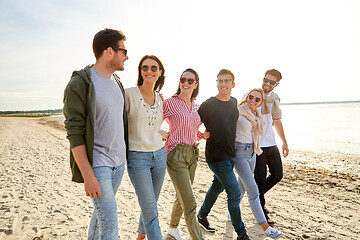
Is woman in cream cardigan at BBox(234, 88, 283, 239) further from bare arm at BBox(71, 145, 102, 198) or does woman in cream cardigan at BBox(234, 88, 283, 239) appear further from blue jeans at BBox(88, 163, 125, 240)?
bare arm at BBox(71, 145, 102, 198)

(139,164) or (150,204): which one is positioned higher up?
(139,164)

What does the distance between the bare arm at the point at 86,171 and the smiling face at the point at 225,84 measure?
7.78 feet

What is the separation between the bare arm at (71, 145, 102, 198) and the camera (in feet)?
6.77

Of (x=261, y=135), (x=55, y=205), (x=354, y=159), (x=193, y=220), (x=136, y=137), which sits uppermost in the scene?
(x=136, y=137)

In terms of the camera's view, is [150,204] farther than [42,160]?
No

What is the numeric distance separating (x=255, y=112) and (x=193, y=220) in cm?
210

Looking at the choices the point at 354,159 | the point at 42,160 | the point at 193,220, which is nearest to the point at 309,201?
the point at 193,220

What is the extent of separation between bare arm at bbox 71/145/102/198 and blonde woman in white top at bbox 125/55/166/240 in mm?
719

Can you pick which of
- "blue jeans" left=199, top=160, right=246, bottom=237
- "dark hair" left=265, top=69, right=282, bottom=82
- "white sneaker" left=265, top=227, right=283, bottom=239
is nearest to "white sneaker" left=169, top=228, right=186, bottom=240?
"blue jeans" left=199, top=160, right=246, bottom=237

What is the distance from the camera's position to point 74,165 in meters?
2.18

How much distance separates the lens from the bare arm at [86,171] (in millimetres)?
2062

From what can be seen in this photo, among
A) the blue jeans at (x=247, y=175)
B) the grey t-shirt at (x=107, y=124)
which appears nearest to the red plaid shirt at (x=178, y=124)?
the blue jeans at (x=247, y=175)

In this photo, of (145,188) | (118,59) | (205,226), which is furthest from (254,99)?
(118,59)

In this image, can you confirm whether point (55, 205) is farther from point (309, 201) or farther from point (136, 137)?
point (309, 201)
